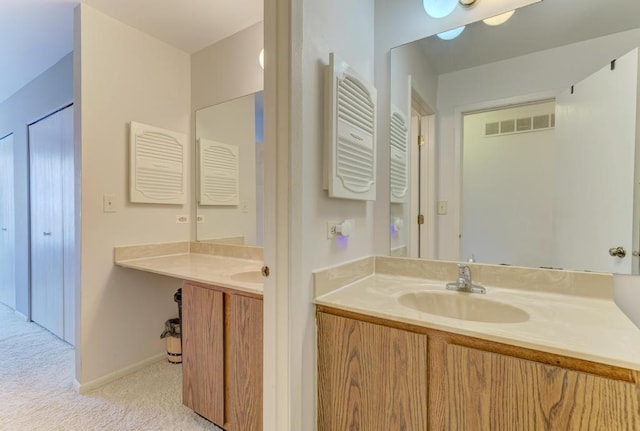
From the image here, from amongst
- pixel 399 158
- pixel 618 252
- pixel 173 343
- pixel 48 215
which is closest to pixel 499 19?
pixel 399 158

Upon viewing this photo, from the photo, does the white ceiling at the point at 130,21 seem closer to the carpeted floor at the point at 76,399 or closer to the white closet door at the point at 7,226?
the white closet door at the point at 7,226

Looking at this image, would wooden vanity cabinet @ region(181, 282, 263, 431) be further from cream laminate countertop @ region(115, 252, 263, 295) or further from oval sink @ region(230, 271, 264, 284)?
oval sink @ region(230, 271, 264, 284)

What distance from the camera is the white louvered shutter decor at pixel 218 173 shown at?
234 cm

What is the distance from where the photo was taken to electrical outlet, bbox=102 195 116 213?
202cm

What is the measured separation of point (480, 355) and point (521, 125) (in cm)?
108

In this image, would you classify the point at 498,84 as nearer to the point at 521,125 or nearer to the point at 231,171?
the point at 521,125

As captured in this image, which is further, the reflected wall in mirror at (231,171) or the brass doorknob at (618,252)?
the reflected wall in mirror at (231,171)

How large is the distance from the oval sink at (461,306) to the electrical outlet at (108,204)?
6.51ft

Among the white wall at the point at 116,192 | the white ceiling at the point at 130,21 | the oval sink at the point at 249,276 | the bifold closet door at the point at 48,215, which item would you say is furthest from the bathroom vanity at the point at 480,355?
the bifold closet door at the point at 48,215

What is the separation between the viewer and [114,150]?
2.08 m

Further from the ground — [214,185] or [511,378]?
[214,185]

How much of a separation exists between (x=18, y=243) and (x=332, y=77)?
4.02 meters

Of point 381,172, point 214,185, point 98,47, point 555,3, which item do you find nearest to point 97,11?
point 98,47

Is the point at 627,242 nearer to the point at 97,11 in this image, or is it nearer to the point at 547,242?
the point at 547,242
